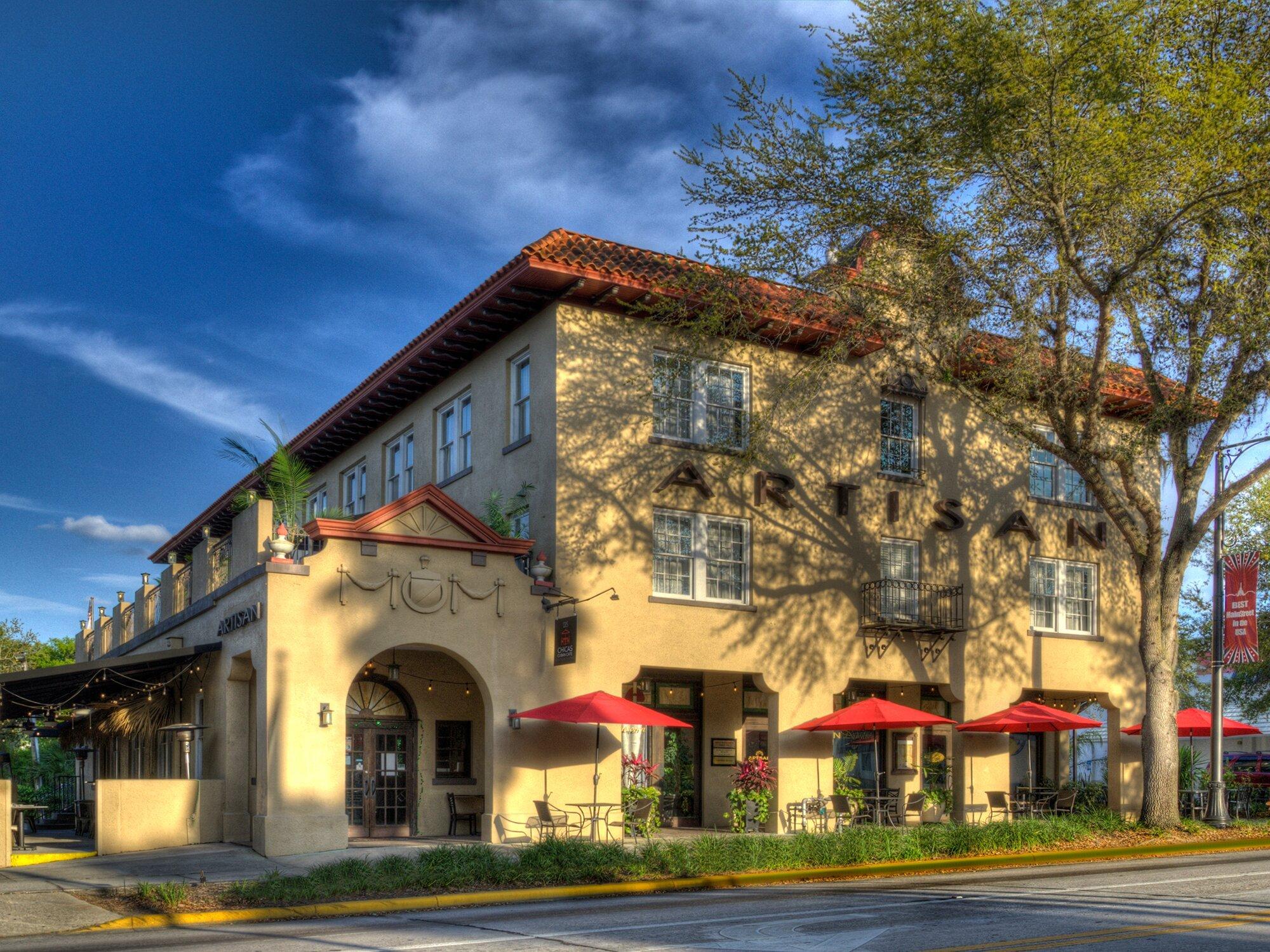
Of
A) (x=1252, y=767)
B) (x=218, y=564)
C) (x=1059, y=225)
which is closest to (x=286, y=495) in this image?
(x=218, y=564)

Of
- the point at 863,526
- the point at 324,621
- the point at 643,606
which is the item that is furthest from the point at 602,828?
the point at 863,526

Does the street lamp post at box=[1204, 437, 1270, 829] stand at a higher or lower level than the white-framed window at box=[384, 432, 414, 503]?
lower

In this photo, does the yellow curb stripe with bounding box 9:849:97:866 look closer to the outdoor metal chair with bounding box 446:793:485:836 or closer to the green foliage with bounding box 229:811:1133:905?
the green foliage with bounding box 229:811:1133:905

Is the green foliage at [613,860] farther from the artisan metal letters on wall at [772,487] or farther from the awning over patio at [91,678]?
the awning over patio at [91,678]

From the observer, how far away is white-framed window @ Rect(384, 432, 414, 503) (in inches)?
1215

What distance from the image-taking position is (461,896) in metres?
16.0

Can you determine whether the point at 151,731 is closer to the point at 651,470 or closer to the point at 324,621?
the point at 324,621

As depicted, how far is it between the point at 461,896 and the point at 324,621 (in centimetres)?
699

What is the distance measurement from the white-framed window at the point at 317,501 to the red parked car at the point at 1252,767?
25455mm

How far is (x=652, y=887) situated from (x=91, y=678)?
14.3m

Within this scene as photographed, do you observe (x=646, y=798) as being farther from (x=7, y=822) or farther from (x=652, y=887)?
(x=7, y=822)

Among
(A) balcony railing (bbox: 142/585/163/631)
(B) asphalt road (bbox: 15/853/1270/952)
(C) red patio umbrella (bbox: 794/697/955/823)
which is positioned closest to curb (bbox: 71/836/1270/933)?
(B) asphalt road (bbox: 15/853/1270/952)

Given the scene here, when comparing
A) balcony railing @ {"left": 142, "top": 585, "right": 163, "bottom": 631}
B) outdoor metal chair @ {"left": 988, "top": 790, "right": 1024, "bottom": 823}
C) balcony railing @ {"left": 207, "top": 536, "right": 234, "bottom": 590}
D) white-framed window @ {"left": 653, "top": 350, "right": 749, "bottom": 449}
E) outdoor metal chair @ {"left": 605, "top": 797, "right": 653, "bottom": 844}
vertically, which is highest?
white-framed window @ {"left": 653, "top": 350, "right": 749, "bottom": 449}

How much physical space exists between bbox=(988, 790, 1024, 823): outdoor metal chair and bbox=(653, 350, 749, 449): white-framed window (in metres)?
9.72
